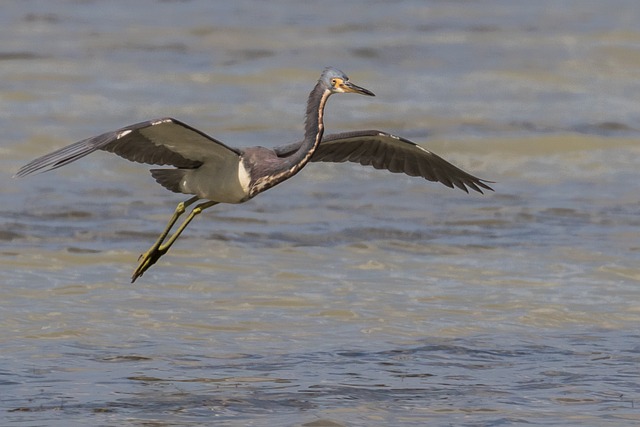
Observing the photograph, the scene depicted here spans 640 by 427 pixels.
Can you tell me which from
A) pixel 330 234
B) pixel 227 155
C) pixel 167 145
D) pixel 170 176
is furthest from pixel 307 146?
pixel 330 234

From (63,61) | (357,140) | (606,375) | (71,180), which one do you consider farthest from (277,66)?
(606,375)

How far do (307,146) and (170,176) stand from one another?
4.12ft

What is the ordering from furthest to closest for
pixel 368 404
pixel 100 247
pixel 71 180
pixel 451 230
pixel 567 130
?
1. pixel 567 130
2. pixel 71 180
3. pixel 451 230
4. pixel 100 247
5. pixel 368 404

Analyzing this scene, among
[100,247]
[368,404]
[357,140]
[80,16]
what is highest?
[80,16]

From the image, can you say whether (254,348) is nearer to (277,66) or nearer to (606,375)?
(606,375)

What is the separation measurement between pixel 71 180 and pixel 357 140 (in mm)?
6204

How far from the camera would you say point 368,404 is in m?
9.11

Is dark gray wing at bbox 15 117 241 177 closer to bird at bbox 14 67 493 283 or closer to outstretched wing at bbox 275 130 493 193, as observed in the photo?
bird at bbox 14 67 493 283

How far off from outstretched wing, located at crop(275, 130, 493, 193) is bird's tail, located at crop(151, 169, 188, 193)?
1.26 meters

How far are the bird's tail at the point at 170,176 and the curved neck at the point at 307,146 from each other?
712 mm

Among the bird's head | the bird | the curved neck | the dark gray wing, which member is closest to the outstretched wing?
the bird

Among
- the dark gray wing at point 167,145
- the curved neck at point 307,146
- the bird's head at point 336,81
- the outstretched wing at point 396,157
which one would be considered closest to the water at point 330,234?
the outstretched wing at point 396,157

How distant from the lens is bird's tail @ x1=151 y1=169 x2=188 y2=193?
1083 cm

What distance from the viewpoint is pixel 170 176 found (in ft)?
35.6
